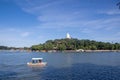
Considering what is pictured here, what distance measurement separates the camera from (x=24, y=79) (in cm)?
7156

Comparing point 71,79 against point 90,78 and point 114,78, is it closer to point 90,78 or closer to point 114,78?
point 90,78

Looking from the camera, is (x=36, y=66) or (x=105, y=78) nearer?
(x=105, y=78)

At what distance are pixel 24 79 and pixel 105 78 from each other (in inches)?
1026

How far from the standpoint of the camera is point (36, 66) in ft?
373

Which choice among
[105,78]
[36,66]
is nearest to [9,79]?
[105,78]

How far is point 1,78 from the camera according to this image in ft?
241

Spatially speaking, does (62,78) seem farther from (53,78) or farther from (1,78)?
(1,78)

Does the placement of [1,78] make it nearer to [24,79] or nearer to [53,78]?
[24,79]

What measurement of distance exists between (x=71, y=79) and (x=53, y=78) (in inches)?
246

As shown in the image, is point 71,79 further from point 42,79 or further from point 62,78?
point 42,79

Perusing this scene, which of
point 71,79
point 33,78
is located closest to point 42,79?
point 33,78

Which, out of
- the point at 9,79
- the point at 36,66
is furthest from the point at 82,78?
the point at 36,66

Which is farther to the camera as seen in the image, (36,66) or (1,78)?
(36,66)

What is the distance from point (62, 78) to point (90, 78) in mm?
9071
